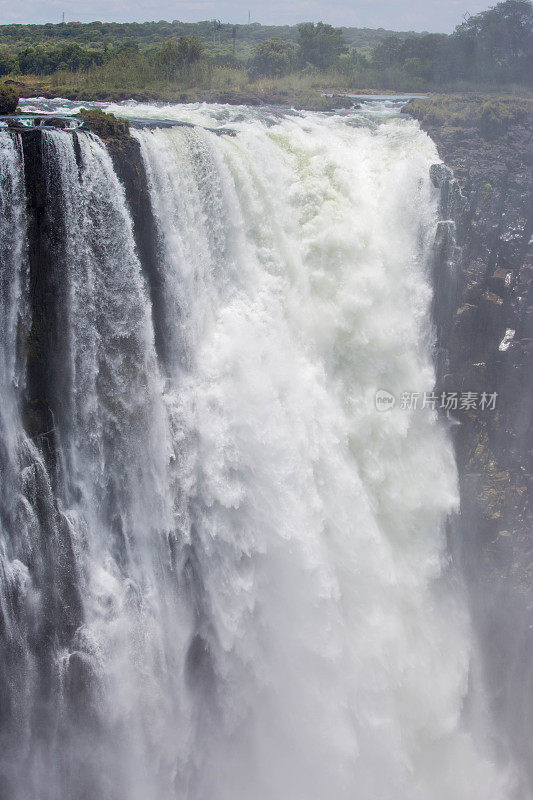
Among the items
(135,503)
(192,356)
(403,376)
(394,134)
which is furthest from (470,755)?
(394,134)

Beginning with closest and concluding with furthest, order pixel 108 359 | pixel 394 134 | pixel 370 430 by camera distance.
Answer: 1. pixel 108 359
2. pixel 370 430
3. pixel 394 134

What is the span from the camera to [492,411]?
47.2 ft

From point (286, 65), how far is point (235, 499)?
25.4 meters

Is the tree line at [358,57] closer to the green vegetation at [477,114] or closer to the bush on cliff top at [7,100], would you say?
the green vegetation at [477,114]

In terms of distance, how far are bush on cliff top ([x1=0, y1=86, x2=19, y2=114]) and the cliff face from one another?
335 inches

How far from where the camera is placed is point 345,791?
11.4m

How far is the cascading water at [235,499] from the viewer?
9.83 metres

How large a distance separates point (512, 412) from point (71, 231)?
396 inches

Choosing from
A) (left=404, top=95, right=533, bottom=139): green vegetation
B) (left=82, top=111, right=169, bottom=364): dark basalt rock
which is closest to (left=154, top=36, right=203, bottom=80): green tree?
(left=404, top=95, right=533, bottom=139): green vegetation

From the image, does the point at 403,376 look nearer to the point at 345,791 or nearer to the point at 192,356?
the point at 192,356

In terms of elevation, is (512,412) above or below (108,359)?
below

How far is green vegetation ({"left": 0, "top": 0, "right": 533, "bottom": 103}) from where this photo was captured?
23047 mm
